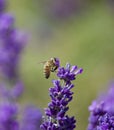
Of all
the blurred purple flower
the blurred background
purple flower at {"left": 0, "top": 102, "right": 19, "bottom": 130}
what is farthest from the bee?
the blurred purple flower

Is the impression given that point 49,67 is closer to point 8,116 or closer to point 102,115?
point 102,115

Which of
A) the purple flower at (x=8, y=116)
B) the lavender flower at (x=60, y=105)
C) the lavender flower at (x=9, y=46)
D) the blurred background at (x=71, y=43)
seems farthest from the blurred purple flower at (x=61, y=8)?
the lavender flower at (x=60, y=105)

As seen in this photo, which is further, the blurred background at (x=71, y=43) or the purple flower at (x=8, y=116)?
the blurred background at (x=71, y=43)

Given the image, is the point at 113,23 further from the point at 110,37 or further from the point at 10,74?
the point at 10,74

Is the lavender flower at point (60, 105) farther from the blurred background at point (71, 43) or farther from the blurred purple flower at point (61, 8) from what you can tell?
the blurred purple flower at point (61, 8)

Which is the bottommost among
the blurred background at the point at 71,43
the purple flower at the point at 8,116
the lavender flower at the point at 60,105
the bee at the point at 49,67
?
the lavender flower at the point at 60,105

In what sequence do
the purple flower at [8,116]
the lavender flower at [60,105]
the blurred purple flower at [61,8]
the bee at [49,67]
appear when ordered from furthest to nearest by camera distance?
the blurred purple flower at [61,8] < the purple flower at [8,116] < the bee at [49,67] < the lavender flower at [60,105]
